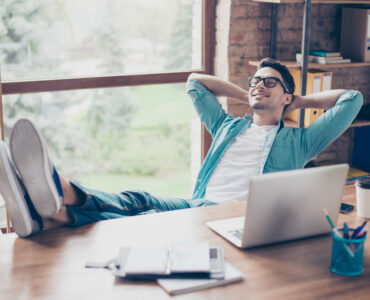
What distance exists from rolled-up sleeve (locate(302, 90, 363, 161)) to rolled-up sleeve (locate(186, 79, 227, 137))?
477 millimetres

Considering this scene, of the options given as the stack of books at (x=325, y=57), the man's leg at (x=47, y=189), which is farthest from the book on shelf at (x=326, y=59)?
the man's leg at (x=47, y=189)

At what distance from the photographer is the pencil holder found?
4.76 ft

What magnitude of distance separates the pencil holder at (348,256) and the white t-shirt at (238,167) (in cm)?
96

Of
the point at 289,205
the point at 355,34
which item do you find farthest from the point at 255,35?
Result: the point at 289,205

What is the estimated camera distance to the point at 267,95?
2.63 metres

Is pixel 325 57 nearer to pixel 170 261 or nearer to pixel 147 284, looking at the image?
pixel 170 261

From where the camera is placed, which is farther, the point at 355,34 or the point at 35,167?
the point at 355,34

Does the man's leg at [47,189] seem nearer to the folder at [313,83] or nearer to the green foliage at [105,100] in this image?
the green foliage at [105,100]

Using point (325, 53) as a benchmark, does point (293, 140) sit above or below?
below

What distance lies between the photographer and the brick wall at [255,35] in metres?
3.36

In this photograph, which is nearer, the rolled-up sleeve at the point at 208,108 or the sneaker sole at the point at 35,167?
the sneaker sole at the point at 35,167

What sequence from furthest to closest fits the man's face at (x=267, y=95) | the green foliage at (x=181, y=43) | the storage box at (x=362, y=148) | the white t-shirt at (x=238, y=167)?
the storage box at (x=362, y=148) → the green foliage at (x=181, y=43) → the man's face at (x=267, y=95) → the white t-shirt at (x=238, y=167)

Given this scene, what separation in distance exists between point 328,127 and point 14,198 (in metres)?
1.49

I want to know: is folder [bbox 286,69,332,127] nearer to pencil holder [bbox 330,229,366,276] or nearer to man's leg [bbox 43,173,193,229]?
man's leg [bbox 43,173,193,229]
